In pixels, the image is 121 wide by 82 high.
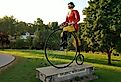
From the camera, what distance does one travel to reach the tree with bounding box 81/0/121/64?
76.7 ft

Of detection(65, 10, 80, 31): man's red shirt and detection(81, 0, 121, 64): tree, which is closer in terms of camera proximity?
detection(65, 10, 80, 31): man's red shirt

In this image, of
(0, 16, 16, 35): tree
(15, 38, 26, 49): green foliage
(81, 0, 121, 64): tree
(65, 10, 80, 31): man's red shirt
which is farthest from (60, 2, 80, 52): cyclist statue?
(0, 16, 16, 35): tree

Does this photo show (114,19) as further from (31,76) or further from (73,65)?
(31,76)

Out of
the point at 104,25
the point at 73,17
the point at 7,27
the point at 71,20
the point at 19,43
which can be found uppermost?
the point at 7,27

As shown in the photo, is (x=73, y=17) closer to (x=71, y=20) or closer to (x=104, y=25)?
(x=71, y=20)

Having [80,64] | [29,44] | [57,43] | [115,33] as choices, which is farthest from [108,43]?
[29,44]

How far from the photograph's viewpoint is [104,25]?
24.0 metres

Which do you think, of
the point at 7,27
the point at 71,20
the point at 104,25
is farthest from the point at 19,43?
the point at 71,20

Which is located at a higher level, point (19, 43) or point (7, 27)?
point (7, 27)

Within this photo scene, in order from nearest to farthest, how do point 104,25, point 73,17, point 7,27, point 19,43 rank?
point 73,17 → point 104,25 → point 19,43 → point 7,27

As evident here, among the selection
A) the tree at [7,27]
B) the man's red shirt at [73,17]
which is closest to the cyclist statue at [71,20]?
the man's red shirt at [73,17]

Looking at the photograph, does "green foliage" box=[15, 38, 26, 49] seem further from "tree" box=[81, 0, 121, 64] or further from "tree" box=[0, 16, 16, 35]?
"tree" box=[81, 0, 121, 64]

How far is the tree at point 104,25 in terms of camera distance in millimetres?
23391

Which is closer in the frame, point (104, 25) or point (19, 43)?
point (104, 25)
